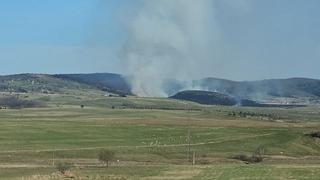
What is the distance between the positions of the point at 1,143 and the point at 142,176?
63.6m

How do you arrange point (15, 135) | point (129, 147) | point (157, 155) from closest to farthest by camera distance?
point (157, 155)
point (129, 147)
point (15, 135)

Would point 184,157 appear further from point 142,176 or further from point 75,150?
point 142,176

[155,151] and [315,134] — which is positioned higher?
[315,134]

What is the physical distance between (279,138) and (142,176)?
269ft

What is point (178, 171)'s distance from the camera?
77625 mm

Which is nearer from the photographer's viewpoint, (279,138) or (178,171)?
(178,171)

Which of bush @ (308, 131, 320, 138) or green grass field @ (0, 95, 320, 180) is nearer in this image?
green grass field @ (0, 95, 320, 180)

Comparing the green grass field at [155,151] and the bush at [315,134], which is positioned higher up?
the bush at [315,134]

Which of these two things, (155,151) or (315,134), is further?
(315,134)

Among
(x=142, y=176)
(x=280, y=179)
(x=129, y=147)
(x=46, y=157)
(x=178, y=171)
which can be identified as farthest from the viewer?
(x=129, y=147)

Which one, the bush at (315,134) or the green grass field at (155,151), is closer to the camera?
the green grass field at (155,151)

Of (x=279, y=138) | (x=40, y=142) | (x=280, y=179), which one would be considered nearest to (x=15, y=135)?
(x=40, y=142)

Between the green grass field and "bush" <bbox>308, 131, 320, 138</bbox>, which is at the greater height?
"bush" <bbox>308, 131, 320, 138</bbox>

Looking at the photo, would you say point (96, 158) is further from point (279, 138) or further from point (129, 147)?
point (279, 138)
